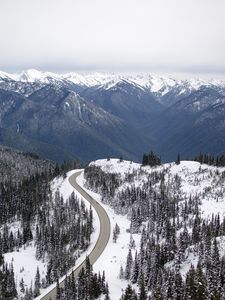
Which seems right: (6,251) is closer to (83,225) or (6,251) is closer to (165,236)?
(83,225)

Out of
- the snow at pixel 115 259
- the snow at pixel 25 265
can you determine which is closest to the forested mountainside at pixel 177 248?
the snow at pixel 115 259

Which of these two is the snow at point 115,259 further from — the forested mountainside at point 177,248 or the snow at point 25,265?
the snow at point 25,265

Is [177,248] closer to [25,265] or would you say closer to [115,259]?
[115,259]

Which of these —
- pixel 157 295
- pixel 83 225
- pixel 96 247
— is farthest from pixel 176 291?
pixel 83 225

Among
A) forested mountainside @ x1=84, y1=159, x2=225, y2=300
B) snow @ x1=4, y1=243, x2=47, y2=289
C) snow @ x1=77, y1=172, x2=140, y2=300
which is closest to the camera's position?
forested mountainside @ x1=84, y1=159, x2=225, y2=300

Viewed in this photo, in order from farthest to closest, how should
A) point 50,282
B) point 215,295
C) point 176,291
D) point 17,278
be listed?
point 17,278, point 50,282, point 176,291, point 215,295

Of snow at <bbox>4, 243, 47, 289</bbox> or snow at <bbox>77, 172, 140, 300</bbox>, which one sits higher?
snow at <bbox>77, 172, 140, 300</bbox>

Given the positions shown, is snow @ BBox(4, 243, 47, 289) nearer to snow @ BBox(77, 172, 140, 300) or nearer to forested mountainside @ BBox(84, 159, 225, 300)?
snow @ BBox(77, 172, 140, 300)

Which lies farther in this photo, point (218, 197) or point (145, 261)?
point (218, 197)

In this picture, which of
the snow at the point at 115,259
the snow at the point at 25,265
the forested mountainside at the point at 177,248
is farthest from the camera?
the snow at the point at 25,265

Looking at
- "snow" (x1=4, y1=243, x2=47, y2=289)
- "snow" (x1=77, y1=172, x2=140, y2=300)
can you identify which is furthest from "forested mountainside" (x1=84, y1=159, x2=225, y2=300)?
"snow" (x1=4, y1=243, x2=47, y2=289)

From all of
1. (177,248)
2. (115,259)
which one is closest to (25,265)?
(115,259)

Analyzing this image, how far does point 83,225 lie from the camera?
180000 millimetres

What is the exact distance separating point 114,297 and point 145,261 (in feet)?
53.4
